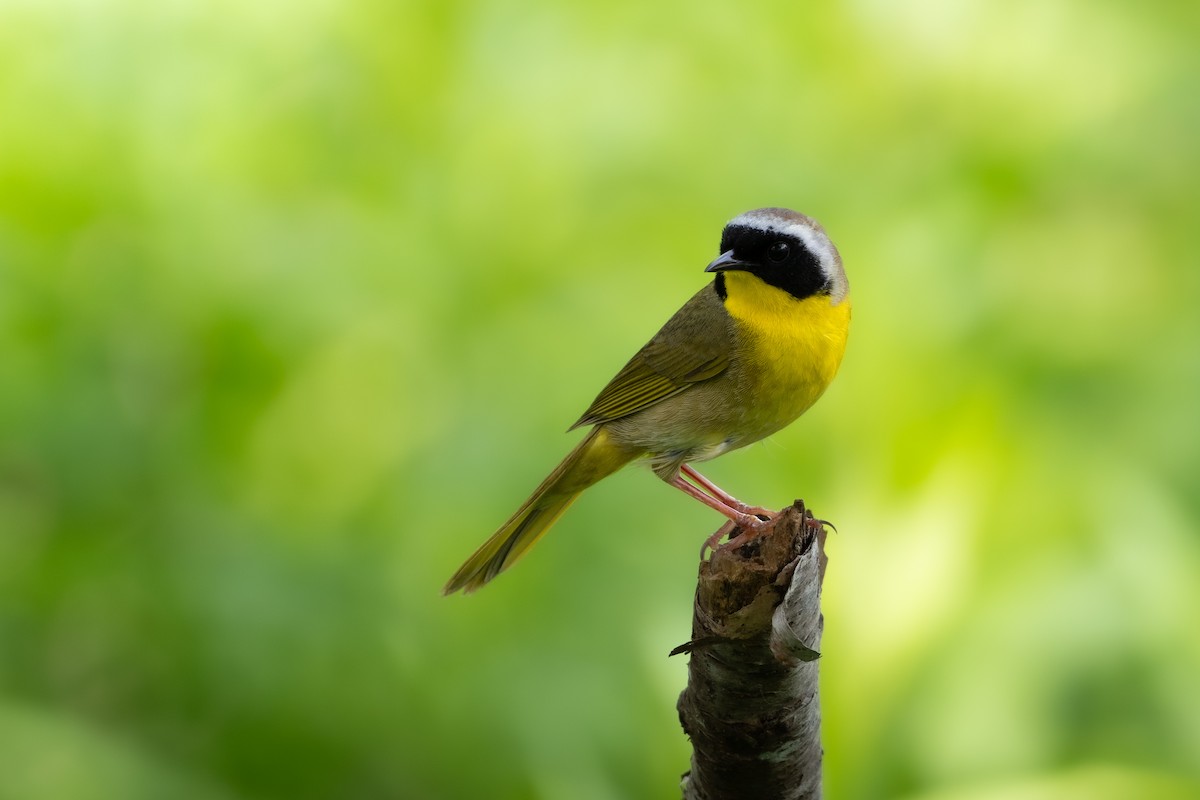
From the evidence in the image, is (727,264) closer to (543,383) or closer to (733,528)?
(733,528)

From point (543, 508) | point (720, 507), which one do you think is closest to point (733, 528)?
point (720, 507)

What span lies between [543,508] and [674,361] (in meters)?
0.44

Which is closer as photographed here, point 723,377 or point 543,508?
point 723,377

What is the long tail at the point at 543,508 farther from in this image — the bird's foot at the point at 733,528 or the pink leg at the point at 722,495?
the bird's foot at the point at 733,528

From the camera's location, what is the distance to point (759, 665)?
207cm

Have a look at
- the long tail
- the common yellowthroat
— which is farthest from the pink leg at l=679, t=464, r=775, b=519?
the long tail

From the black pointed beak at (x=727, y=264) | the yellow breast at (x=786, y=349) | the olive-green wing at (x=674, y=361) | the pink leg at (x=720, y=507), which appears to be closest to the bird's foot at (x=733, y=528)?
the pink leg at (x=720, y=507)

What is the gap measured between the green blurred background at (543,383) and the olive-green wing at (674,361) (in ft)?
1.13

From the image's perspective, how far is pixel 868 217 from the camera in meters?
3.56

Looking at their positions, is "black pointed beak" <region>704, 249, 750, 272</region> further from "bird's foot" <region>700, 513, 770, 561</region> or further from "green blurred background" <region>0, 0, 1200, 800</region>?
"green blurred background" <region>0, 0, 1200, 800</region>

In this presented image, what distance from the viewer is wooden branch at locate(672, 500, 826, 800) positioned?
2.05 m

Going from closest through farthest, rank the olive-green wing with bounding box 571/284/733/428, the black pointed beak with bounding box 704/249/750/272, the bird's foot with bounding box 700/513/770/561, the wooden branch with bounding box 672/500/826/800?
1. the wooden branch with bounding box 672/500/826/800
2. the bird's foot with bounding box 700/513/770/561
3. the black pointed beak with bounding box 704/249/750/272
4. the olive-green wing with bounding box 571/284/733/428

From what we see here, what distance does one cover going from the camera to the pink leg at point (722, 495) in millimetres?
2826

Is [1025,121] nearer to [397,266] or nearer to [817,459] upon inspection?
[817,459]
